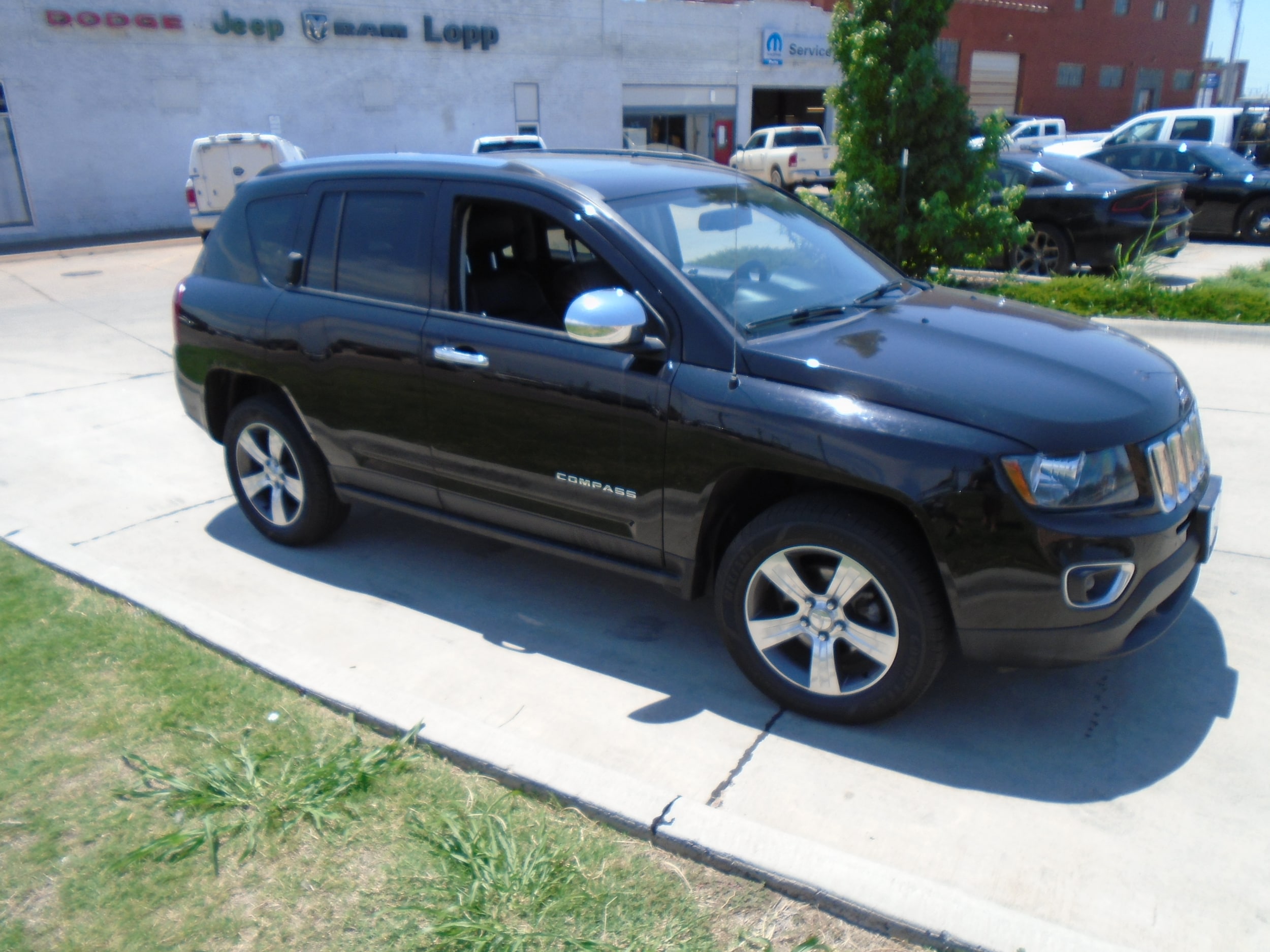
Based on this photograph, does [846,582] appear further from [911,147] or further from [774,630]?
[911,147]

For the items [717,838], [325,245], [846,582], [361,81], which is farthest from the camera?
[361,81]

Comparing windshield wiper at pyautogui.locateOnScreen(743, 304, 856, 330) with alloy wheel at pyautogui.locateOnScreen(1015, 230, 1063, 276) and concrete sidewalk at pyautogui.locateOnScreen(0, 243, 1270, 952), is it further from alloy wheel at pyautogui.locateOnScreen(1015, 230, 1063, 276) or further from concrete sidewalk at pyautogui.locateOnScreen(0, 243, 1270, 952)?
alloy wheel at pyautogui.locateOnScreen(1015, 230, 1063, 276)

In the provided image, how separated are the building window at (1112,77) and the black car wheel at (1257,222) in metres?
38.1

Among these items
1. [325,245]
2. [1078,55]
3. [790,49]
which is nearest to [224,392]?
[325,245]

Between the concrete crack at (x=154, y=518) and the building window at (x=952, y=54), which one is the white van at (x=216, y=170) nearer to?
the concrete crack at (x=154, y=518)

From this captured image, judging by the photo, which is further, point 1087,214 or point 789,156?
point 789,156

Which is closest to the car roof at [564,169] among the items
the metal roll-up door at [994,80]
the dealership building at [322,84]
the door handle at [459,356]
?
the door handle at [459,356]

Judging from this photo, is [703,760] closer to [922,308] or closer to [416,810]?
[416,810]

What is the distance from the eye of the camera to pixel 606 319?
3.45 meters

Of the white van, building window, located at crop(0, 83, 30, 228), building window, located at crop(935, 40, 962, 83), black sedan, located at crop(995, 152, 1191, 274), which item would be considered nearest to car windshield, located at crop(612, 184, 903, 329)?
black sedan, located at crop(995, 152, 1191, 274)

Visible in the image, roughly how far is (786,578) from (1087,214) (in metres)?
9.83

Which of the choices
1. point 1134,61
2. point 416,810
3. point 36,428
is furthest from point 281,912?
point 1134,61

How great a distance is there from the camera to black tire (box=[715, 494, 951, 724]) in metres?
3.21

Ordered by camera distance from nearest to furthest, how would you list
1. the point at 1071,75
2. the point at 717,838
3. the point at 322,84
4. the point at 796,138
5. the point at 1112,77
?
the point at 717,838
the point at 322,84
the point at 796,138
the point at 1071,75
the point at 1112,77
